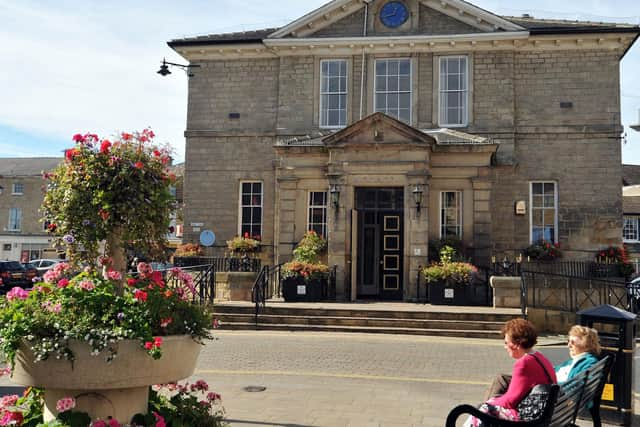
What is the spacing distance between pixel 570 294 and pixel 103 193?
12513 mm

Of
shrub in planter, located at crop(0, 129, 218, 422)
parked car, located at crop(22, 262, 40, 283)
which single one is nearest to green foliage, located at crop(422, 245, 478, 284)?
shrub in planter, located at crop(0, 129, 218, 422)

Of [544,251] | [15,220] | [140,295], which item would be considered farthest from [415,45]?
[15,220]

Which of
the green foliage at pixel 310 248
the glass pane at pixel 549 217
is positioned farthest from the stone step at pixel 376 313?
the glass pane at pixel 549 217

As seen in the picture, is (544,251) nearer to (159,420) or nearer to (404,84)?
(404,84)

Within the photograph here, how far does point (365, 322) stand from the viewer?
14344 mm

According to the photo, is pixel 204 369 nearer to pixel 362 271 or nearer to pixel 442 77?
pixel 362 271

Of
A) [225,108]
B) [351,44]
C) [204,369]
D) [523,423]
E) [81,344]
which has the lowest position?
[204,369]

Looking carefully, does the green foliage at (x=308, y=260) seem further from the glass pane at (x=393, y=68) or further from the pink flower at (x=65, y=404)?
the pink flower at (x=65, y=404)

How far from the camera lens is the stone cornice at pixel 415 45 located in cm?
2014

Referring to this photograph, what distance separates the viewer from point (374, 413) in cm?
718

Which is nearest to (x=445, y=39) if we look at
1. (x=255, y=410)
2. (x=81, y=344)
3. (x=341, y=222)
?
(x=341, y=222)

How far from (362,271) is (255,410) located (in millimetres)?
11756

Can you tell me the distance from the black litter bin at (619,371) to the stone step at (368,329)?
6577 mm

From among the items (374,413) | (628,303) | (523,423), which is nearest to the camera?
(523,423)
